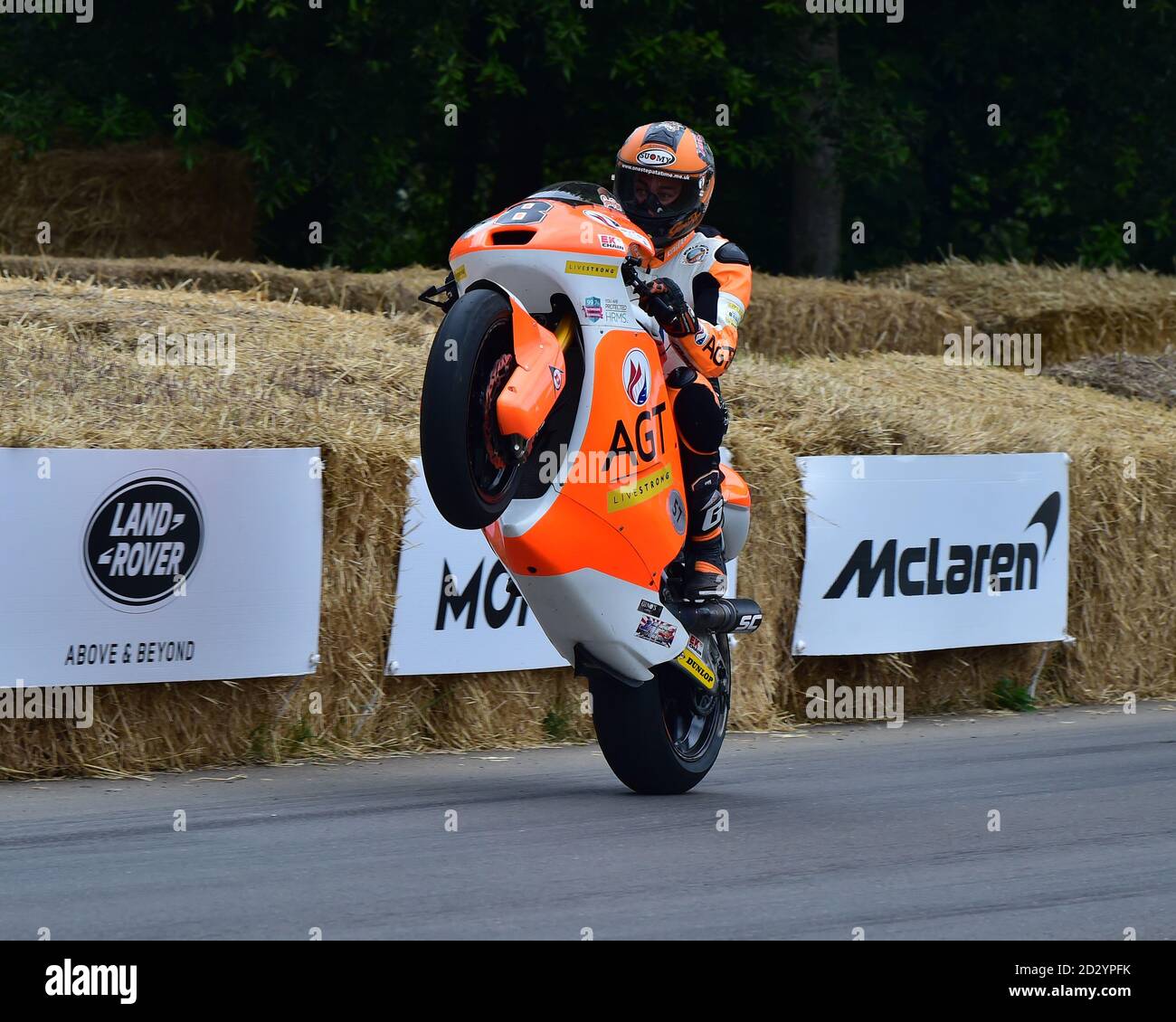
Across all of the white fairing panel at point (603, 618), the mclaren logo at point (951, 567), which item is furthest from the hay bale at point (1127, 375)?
the white fairing panel at point (603, 618)

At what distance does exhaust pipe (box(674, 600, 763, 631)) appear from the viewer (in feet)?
21.7

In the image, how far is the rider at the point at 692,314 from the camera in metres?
6.67

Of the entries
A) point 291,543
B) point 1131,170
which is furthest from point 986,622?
point 1131,170

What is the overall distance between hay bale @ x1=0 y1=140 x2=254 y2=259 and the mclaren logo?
7851mm

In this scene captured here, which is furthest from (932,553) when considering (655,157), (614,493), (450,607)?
(614,493)

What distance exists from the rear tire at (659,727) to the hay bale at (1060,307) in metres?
9.07

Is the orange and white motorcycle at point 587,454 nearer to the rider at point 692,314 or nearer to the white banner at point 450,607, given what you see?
the rider at point 692,314

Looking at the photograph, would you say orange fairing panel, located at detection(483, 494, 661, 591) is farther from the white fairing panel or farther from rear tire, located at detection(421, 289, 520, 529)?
rear tire, located at detection(421, 289, 520, 529)

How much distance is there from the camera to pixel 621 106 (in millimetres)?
17547

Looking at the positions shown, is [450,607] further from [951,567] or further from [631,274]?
[951,567]

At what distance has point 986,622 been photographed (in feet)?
32.4

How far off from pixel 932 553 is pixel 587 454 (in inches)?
150

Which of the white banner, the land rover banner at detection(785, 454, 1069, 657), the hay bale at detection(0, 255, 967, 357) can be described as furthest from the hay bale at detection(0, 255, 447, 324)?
the white banner

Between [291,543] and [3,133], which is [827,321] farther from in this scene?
[291,543]
